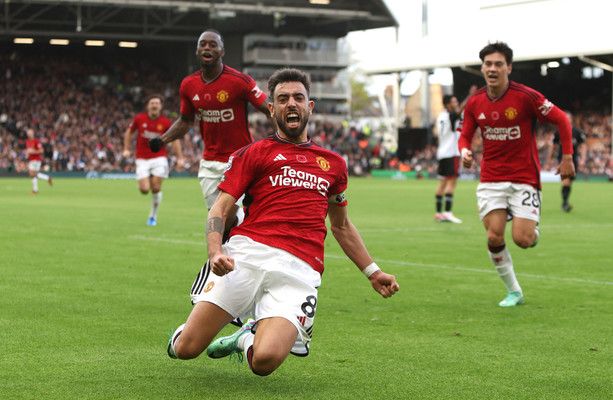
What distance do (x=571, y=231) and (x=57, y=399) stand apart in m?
13.2

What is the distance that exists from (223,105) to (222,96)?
10cm

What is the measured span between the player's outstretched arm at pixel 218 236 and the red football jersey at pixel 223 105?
4.23 metres

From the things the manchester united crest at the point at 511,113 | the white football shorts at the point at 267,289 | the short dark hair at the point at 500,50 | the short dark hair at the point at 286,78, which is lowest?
the white football shorts at the point at 267,289

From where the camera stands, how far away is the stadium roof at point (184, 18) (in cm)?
5048

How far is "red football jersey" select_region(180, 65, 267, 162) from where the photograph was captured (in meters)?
9.34

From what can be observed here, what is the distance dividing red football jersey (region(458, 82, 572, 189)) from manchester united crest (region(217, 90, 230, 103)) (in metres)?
2.53

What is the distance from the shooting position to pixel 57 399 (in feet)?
15.9

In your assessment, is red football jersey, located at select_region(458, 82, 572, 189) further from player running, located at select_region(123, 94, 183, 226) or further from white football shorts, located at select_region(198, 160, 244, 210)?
player running, located at select_region(123, 94, 183, 226)

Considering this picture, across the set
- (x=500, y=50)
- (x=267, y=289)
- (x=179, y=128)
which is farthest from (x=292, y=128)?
(x=179, y=128)

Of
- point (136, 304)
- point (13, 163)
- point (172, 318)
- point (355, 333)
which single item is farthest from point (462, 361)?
point (13, 163)

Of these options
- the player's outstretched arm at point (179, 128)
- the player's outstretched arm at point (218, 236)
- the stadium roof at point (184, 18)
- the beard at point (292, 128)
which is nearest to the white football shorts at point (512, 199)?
the player's outstretched arm at point (179, 128)

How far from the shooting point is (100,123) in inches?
2219

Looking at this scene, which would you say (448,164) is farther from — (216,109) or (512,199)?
(216,109)

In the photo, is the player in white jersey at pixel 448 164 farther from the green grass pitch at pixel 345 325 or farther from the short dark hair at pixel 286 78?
the short dark hair at pixel 286 78
